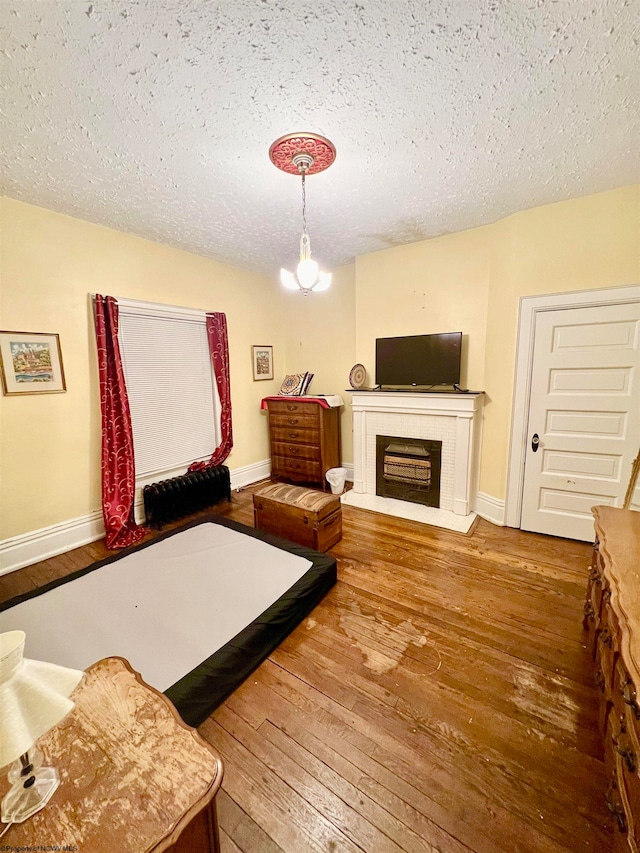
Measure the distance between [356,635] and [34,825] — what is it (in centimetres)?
152

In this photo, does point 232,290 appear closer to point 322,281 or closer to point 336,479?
point 322,281

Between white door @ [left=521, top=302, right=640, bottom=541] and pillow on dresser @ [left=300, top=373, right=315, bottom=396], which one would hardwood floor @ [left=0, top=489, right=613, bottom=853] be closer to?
white door @ [left=521, top=302, right=640, bottom=541]

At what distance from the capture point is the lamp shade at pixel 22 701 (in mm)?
639

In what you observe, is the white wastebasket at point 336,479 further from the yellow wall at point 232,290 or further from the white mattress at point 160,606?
the white mattress at point 160,606

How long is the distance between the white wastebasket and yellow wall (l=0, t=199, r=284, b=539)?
93.1 inches

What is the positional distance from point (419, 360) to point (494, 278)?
0.98m

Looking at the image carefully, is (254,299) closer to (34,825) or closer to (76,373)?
(76,373)

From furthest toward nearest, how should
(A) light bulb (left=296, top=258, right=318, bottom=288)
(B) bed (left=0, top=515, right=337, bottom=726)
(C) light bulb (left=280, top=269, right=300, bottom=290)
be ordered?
(C) light bulb (left=280, top=269, right=300, bottom=290)
(A) light bulb (left=296, top=258, right=318, bottom=288)
(B) bed (left=0, top=515, right=337, bottom=726)

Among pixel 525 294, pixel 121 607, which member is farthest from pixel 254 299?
pixel 121 607

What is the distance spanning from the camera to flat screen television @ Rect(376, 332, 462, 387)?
3340 millimetres

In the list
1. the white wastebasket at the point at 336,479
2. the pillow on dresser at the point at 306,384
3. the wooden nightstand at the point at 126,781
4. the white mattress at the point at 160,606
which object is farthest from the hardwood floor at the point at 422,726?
the pillow on dresser at the point at 306,384

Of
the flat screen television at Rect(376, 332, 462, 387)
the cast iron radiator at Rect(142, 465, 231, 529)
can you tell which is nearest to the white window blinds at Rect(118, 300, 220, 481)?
the cast iron radiator at Rect(142, 465, 231, 529)

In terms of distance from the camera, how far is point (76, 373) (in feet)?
9.41

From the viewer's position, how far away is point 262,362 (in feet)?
15.1
